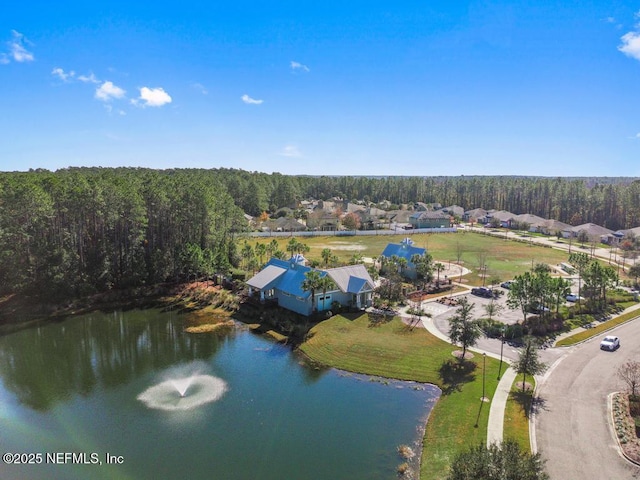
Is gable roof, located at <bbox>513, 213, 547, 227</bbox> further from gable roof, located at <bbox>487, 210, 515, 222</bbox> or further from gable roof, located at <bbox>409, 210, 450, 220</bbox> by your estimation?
gable roof, located at <bbox>409, 210, 450, 220</bbox>

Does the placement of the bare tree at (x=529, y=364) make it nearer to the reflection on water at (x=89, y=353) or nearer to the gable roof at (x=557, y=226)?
the reflection on water at (x=89, y=353)

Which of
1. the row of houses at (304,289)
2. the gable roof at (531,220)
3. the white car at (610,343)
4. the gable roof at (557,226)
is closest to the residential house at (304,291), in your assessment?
the row of houses at (304,289)

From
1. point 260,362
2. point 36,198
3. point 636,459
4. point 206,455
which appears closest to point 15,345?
point 36,198

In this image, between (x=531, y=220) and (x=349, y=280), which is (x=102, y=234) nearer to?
(x=349, y=280)

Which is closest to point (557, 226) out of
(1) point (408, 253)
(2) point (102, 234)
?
(1) point (408, 253)

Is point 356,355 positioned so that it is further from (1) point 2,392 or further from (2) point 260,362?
(1) point 2,392

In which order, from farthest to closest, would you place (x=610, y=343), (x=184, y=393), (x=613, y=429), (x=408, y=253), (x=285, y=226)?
1. (x=285, y=226)
2. (x=408, y=253)
3. (x=610, y=343)
4. (x=184, y=393)
5. (x=613, y=429)

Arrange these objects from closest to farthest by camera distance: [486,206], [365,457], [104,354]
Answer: [365,457], [104,354], [486,206]
